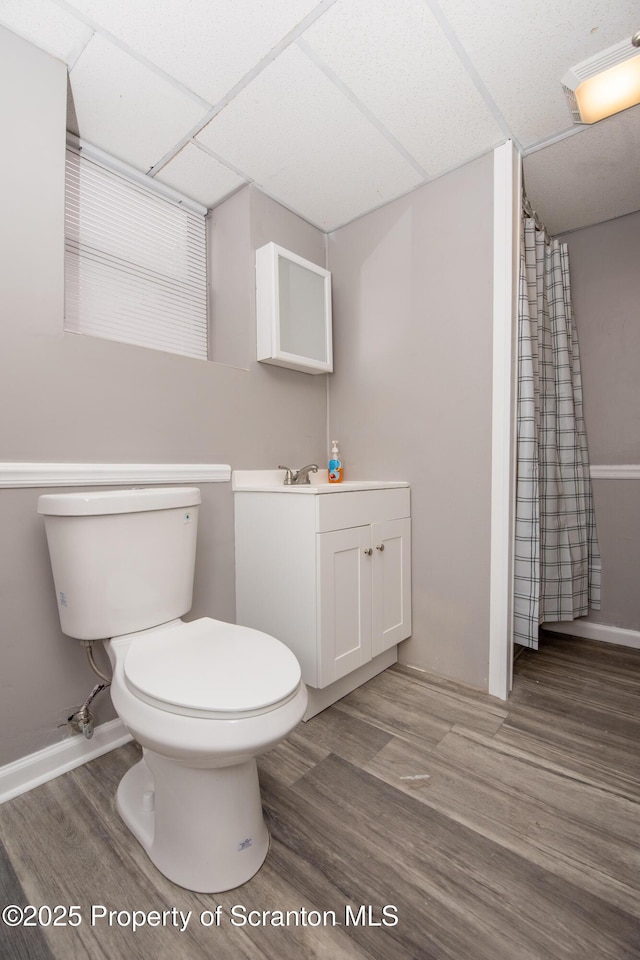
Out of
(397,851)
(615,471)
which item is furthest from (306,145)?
(397,851)

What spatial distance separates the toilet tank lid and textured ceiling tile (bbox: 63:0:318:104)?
4.14ft

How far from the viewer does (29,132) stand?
1259 mm

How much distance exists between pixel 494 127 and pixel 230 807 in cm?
219

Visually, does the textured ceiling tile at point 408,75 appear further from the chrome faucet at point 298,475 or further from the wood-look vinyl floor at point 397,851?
the wood-look vinyl floor at point 397,851

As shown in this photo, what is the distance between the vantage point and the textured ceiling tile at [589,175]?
5.31 feet

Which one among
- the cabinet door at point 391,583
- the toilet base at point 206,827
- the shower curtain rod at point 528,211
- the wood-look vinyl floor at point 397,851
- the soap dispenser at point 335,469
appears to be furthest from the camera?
the soap dispenser at point 335,469

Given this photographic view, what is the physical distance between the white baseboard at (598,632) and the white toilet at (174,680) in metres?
1.90

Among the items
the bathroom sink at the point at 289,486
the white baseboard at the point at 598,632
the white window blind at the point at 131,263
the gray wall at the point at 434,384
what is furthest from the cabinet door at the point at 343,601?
the white baseboard at the point at 598,632

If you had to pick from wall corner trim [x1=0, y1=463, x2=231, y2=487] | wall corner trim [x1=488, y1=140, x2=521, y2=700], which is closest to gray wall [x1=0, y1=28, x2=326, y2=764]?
wall corner trim [x1=0, y1=463, x2=231, y2=487]

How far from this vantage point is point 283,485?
6.18 feet

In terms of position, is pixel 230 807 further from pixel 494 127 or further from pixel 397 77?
pixel 494 127

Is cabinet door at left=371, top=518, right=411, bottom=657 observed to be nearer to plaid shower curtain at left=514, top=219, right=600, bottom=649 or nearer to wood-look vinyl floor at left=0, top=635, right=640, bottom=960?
wood-look vinyl floor at left=0, top=635, right=640, bottom=960

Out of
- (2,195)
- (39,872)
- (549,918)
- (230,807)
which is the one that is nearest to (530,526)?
(549,918)

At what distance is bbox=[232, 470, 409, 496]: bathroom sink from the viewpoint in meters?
1.52
